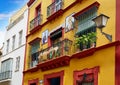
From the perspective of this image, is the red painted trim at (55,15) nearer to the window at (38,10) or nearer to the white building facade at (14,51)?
the window at (38,10)

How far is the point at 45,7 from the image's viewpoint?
2219 centimetres

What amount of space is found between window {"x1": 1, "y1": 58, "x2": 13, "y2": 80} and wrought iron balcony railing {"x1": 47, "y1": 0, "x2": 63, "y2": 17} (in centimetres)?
862

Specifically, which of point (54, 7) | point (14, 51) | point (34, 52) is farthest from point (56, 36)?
point (14, 51)

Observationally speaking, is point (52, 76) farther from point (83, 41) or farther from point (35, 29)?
point (35, 29)

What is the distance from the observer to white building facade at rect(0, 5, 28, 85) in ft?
84.3

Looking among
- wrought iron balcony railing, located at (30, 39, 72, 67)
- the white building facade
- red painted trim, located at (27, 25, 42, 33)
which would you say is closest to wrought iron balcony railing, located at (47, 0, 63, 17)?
red painted trim, located at (27, 25, 42, 33)

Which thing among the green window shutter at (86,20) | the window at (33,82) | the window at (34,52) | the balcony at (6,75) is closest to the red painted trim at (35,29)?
the window at (34,52)

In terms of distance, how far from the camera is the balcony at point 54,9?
759 inches

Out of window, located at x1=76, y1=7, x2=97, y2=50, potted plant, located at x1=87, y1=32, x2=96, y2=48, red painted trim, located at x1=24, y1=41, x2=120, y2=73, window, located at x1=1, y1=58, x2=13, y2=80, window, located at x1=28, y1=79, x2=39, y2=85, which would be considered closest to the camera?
red painted trim, located at x1=24, y1=41, x2=120, y2=73

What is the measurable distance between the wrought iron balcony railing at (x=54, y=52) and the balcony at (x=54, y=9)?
1.93m

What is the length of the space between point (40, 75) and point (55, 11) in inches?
167

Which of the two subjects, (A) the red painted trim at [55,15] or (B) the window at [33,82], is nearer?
(A) the red painted trim at [55,15]

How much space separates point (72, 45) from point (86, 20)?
1644 millimetres

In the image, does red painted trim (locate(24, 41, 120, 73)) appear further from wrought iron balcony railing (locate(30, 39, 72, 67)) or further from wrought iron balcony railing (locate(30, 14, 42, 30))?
wrought iron balcony railing (locate(30, 14, 42, 30))
